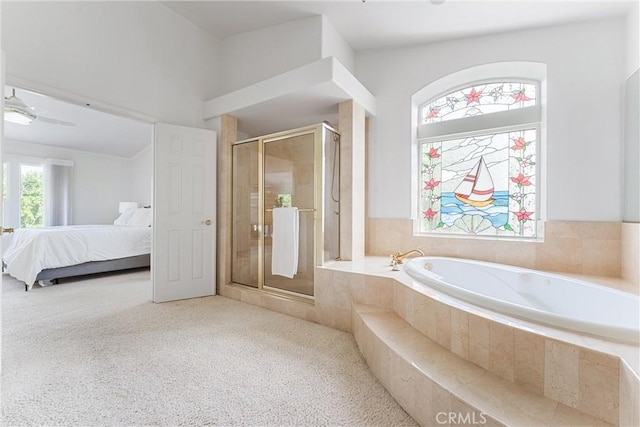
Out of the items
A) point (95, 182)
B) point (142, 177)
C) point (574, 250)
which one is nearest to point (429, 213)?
point (574, 250)

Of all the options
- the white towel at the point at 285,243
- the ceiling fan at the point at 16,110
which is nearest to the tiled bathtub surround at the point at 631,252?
the white towel at the point at 285,243

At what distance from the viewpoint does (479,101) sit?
122 inches

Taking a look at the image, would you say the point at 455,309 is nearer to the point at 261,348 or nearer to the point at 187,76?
the point at 261,348

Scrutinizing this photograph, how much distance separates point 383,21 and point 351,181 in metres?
1.69

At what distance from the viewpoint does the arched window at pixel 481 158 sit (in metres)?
2.83

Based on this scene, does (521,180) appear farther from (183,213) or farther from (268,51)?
(183,213)

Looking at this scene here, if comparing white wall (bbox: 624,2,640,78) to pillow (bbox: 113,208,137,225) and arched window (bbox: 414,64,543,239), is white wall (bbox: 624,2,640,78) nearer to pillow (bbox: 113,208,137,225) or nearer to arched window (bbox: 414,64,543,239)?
arched window (bbox: 414,64,543,239)

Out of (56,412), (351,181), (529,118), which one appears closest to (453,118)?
(529,118)

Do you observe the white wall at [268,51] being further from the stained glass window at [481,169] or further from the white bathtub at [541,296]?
the white bathtub at [541,296]

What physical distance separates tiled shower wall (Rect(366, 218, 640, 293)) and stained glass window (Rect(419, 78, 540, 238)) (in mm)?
214

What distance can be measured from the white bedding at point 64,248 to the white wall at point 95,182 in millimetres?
2626

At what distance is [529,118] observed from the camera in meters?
2.80

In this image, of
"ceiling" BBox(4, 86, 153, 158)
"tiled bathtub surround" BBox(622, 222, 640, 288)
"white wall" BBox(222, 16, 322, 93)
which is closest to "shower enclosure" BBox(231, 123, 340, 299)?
"white wall" BBox(222, 16, 322, 93)

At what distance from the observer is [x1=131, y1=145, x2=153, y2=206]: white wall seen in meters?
6.72
